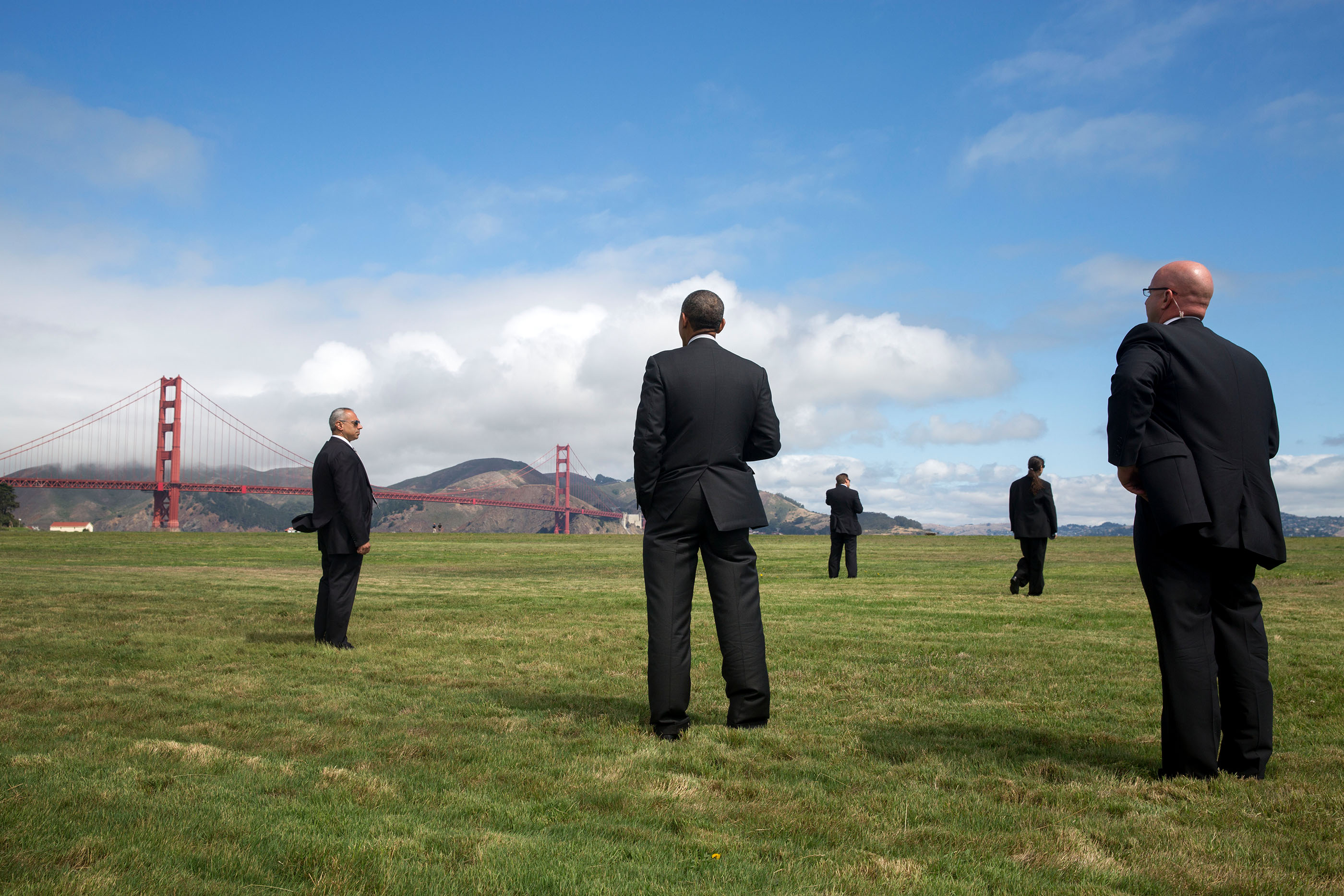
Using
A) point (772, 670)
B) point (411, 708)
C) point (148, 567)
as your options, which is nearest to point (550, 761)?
point (411, 708)

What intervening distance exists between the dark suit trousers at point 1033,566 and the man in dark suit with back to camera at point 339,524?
9.70m

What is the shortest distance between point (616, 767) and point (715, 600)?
4.13ft

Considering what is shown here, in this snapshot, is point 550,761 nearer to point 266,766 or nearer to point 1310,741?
point 266,766

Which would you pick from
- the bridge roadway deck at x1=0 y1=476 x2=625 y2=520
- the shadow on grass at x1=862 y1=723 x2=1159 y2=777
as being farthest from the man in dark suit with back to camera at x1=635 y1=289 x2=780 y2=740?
the bridge roadway deck at x1=0 y1=476 x2=625 y2=520

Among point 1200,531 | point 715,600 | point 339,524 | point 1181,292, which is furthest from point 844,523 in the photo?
point 1200,531

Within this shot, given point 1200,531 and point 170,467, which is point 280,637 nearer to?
point 1200,531

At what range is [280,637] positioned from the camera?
9125mm

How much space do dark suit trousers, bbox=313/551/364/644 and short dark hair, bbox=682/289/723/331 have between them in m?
4.49

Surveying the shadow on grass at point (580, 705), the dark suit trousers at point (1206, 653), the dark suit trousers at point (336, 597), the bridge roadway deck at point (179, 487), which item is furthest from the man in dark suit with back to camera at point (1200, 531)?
the bridge roadway deck at point (179, 487)

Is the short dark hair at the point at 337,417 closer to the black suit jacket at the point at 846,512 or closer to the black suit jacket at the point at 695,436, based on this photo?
the black suit jacket at the point at 695,436

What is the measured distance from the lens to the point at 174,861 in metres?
3.04

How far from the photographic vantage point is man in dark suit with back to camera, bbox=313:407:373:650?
8.61 meters

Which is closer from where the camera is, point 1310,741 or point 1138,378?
point 1138,378

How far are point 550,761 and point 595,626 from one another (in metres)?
5.64
